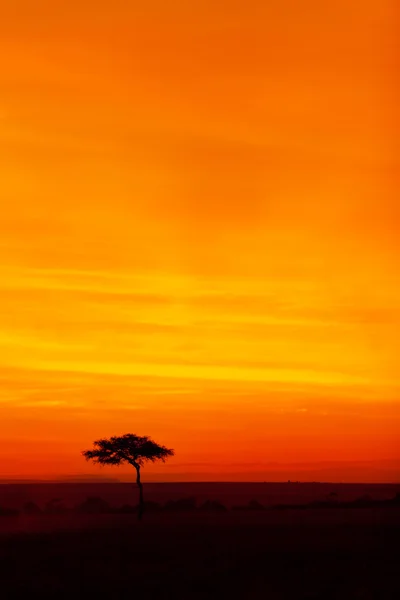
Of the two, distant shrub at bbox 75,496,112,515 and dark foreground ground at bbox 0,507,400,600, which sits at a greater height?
distant shrub at bbox 75,496,112,515

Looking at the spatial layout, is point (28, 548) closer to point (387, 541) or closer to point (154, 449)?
point (387, 541)

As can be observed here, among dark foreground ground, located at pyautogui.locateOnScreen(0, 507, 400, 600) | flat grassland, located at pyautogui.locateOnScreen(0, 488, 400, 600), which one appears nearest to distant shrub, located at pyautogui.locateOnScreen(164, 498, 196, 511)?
flat grassland, located at pyautogui.locateOnScreen(0, 488, 400, 600)

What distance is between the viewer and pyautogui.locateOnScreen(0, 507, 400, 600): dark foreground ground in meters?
38.2

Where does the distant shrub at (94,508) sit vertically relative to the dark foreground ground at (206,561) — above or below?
above

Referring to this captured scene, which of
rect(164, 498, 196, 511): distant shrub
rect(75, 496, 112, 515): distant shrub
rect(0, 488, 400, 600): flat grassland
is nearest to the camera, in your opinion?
rect(0, 488, 400, 600): flat grassland

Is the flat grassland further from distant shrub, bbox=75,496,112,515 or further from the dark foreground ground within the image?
distant shrub, bbox=75,496,112,515

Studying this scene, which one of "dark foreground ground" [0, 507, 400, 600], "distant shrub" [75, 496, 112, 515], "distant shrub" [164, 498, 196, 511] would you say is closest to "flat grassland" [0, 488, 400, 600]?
"dark foreground ground" [0, 507, 400, 600]

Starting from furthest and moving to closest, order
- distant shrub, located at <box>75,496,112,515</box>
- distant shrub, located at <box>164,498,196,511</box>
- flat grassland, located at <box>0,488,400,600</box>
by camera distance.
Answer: distant shrub, located at <box>164,498,196,511</box> < distant shrub, located at <box>75,496,112,515</box> < flat grassland, located at <box>0,488,400,600</box>

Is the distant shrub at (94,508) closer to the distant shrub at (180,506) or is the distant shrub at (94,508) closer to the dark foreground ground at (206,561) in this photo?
the distant shrub at (180,506)

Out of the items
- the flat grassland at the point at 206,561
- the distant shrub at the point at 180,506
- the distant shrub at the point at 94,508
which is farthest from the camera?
the distant shrub at the point at 180,506

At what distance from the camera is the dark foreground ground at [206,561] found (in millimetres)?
38219

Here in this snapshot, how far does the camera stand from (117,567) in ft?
148

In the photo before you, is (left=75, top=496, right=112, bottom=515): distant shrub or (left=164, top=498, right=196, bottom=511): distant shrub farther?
(left=164, top=498, right=196, bottom=511): distant shrub

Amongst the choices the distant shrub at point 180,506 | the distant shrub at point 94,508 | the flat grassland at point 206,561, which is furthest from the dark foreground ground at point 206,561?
the distant shrub at point 180,506
